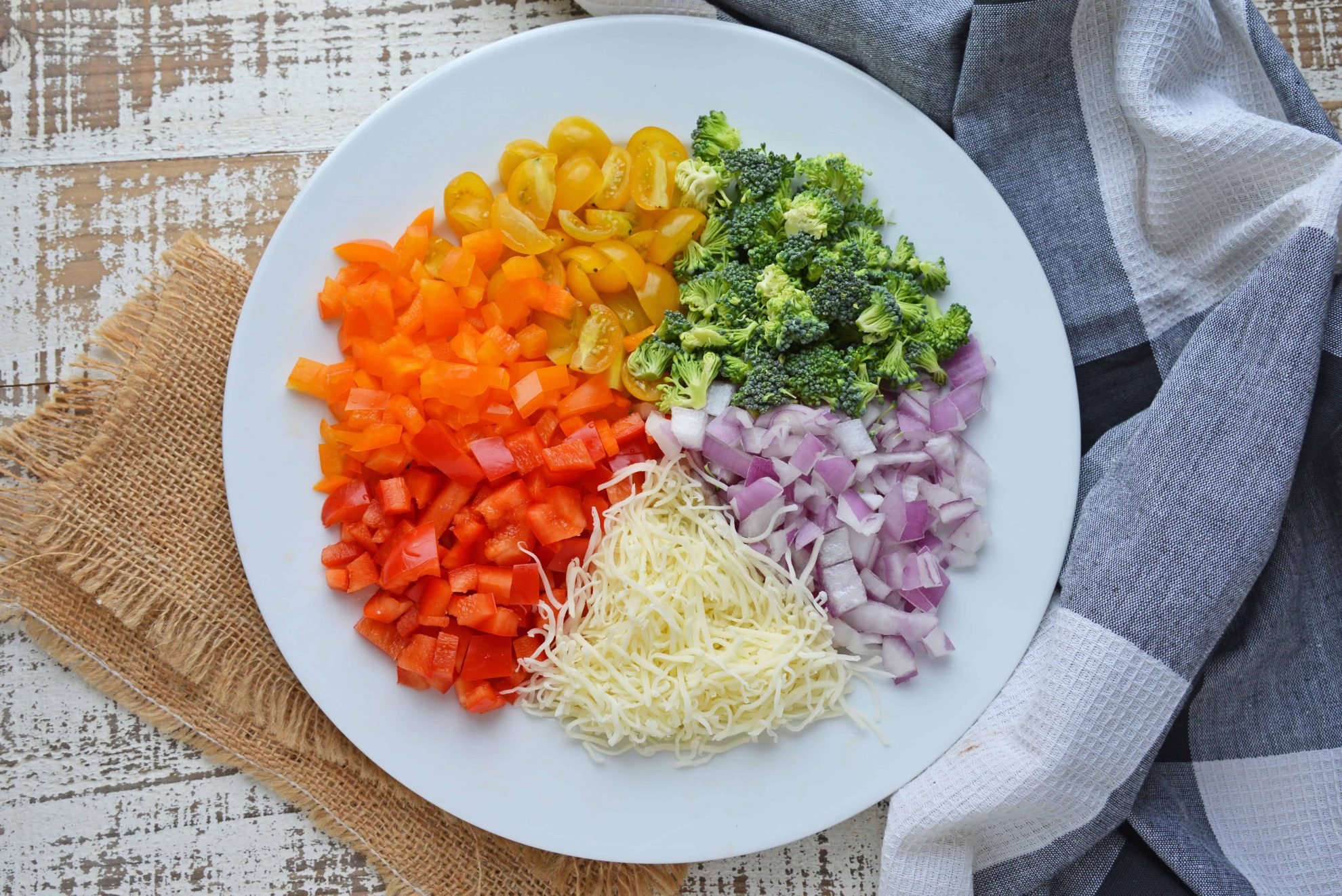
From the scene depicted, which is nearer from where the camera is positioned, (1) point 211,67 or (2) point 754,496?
(2) point 754,496

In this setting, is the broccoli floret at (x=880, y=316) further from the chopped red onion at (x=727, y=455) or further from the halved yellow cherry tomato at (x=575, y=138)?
the halved yellow cherry tomato at (x=575, y=138)

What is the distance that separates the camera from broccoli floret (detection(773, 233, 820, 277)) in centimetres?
215

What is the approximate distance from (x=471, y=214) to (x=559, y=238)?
222 millimetres

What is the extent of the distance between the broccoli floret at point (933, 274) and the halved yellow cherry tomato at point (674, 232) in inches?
22.4

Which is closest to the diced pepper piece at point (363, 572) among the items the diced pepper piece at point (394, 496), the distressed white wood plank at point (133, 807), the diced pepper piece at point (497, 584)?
the diced pepper piece at point (394, 496)

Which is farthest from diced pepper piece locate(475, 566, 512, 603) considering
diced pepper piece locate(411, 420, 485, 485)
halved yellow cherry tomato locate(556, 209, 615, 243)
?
halved yellow cherry tomato locate(556, 209, 615, 243)

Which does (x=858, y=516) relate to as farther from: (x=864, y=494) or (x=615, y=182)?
(x=615, y=182)

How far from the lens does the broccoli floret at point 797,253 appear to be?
2.15m

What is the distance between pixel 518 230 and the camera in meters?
2.12

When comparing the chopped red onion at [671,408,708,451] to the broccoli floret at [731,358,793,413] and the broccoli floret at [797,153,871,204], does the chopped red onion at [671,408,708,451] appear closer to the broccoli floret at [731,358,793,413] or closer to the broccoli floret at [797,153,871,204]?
the broccoli floret at [731,358,793,413]

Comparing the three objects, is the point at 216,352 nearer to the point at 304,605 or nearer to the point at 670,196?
the point at 304,605

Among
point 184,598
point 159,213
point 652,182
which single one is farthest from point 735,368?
point 159,213

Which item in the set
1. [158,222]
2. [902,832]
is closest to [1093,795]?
[902,832]

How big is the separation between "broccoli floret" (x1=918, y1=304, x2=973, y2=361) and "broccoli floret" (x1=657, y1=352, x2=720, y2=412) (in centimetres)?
53
